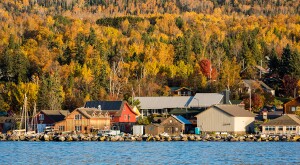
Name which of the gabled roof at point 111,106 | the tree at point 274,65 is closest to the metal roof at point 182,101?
the gabled roof at point 111,106

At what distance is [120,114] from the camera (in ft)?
298

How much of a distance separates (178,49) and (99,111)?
48712 millimetres

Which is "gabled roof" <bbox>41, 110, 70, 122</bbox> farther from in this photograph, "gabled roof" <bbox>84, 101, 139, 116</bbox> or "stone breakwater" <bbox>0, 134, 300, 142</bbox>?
"stone breakwater" <bbox>0, 134, 300, 142</bbox>

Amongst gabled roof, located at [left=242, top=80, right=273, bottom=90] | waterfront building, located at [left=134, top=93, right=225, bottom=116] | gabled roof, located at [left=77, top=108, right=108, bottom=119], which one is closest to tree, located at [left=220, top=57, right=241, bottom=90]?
gabled roof, located at [left=242, top=80, right=273, bottom=90]

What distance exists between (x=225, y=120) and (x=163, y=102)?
1759cm

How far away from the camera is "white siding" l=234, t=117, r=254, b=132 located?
84.1 metres

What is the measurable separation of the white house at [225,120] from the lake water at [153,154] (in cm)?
1428

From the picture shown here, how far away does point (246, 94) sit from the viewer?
102500 mm

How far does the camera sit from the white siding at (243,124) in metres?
84.1

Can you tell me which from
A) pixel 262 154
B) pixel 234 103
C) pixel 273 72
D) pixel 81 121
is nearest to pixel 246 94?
pixel 234 103

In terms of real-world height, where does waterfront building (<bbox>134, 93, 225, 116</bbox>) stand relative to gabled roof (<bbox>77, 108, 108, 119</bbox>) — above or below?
above

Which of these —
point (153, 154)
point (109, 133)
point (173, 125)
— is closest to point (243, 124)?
point (173, 125)

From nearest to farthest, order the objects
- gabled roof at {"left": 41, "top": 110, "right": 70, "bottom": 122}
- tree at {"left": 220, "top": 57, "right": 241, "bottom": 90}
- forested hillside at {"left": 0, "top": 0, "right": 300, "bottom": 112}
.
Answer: gabled roof at {"left": 41, "top": 110, "right": 70, "bottom": 122} < forested hillside at {"left": 0, "top": 0, "right": 300, "bottom": 112} < tree at {"left": 220, "top": 57, "right": 241, "bottom": 90}

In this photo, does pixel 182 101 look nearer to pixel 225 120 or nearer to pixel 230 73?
pixel 225 120
